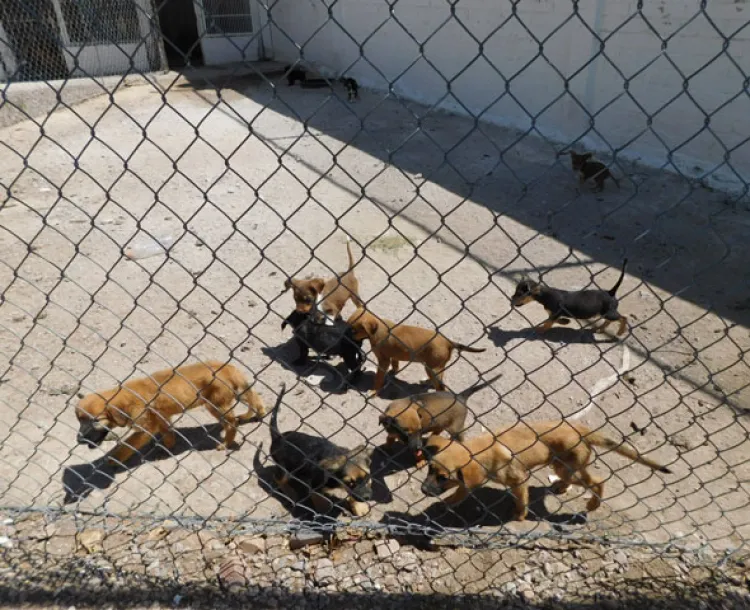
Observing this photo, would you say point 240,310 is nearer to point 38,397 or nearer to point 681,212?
point 38,397

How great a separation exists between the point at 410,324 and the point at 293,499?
2.03 m

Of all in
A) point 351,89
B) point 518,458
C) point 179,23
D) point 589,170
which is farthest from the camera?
point 179,23

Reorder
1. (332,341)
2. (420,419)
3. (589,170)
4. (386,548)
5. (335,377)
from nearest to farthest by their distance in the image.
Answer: (386,548)
(420,419)
(332,341)
(335,377)
(589,170)

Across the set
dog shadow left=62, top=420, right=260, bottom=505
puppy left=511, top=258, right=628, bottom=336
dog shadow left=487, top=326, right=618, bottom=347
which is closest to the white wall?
puppy left=511, top=258, right=628, bottom=336

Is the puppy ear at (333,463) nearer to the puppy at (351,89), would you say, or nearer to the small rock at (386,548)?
the small rock at (386,548)

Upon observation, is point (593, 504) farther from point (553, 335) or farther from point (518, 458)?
point (553, 335)

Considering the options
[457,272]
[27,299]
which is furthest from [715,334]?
[27,299]

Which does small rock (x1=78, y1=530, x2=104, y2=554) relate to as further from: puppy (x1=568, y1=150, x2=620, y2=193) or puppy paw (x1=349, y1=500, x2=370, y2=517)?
puppy (x1=568, y1=150, x2=620, y2=193)

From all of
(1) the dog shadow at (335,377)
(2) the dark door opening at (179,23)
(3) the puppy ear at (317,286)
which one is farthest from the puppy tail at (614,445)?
(2) the dark door opening at (179,23)

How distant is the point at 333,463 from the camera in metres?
3.24

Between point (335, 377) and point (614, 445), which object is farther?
point (335, 377)

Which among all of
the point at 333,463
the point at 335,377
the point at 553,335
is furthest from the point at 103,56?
the point at 333,463

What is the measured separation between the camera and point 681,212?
707 cm

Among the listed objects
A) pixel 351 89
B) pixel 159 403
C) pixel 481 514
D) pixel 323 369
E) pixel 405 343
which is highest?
pixel 159 403
